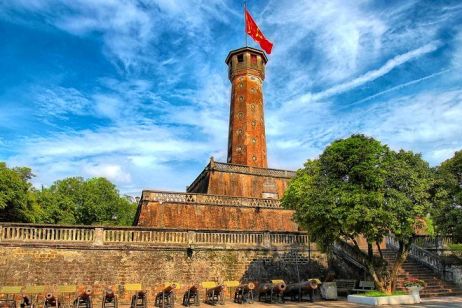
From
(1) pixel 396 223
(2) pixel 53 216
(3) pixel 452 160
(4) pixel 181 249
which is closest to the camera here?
(1) pixel 396 223

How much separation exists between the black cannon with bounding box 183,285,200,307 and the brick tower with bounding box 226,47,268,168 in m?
18.4

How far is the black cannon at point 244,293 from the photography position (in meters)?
15.3

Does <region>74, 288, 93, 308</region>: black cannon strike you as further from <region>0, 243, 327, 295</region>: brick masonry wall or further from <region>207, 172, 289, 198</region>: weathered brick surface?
<region>207, 172, 289, 198</region>: weathered brick surface

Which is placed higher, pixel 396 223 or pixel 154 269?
pixel 396 223

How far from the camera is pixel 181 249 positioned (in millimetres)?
17109

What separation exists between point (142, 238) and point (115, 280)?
196 cm

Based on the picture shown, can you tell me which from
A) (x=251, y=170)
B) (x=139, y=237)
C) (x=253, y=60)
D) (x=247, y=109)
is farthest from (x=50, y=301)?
Answer: (x=253, y=60)

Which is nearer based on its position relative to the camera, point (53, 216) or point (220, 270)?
point (220, 270)

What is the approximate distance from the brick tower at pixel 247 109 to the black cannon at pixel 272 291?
1760 centimetres

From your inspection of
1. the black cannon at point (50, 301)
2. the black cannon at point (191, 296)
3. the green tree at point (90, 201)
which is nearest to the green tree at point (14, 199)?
the green tree at point (90, 201)

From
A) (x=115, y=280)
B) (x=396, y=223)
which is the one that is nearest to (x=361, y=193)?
(x=396, y=223)

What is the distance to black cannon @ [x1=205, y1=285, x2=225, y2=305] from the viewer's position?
607 inches

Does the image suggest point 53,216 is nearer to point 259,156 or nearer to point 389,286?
point 259,156

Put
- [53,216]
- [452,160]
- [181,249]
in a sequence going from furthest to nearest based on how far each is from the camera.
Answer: [53,216] < [452,160] < [181,249]
